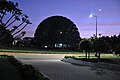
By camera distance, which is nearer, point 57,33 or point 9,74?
point 9,74

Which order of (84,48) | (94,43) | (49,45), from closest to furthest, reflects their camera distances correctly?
(94,43), (84,48), (49,45)

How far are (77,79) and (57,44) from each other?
9619 centimetres

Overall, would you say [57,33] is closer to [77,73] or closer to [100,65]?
[100,65]

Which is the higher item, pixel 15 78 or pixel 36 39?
pixel 36 39

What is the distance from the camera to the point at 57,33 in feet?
366

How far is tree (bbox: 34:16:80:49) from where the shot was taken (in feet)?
361

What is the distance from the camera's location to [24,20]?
1280 cm

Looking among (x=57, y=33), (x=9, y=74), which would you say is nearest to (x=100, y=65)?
(x=9, y=74)

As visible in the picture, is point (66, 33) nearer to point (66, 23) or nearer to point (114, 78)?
point (66, 23)

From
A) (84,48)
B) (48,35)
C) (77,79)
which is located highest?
(48,35)

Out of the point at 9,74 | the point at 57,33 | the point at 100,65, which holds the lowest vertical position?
the point at 9,74

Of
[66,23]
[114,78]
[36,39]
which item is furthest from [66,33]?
[114,78]

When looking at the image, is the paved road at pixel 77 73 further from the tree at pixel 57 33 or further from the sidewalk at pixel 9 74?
the tree at pixel 57 33

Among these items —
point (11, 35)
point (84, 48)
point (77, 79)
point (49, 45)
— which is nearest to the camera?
point (11, 35)
